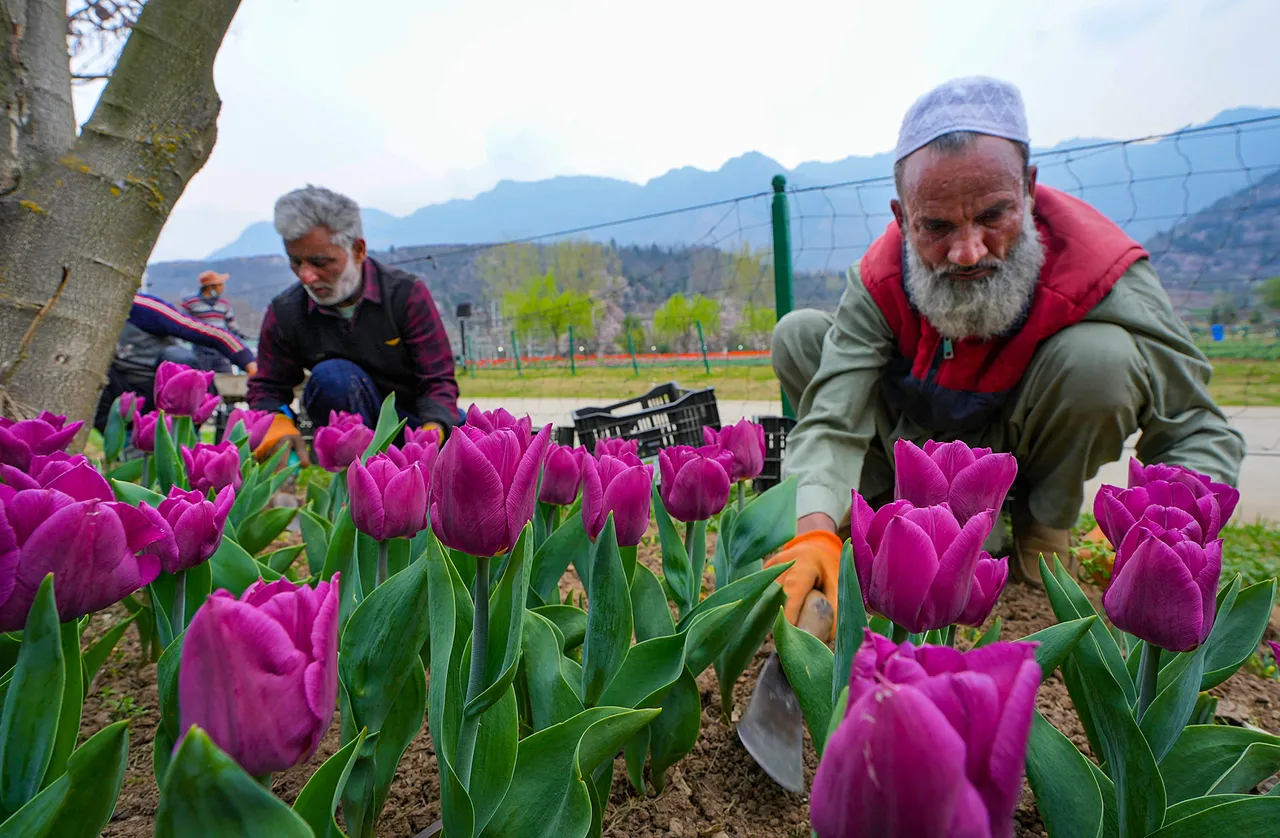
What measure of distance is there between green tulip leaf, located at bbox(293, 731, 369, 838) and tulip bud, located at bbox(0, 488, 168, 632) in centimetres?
27

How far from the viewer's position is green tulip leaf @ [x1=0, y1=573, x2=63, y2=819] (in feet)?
1.92

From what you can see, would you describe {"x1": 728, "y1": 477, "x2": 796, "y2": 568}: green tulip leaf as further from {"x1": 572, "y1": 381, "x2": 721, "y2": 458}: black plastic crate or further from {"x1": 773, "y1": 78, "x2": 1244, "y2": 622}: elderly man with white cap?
{"x1": 572, "y1": 381, "x2": 721, "y2": 458}: black plastic crate

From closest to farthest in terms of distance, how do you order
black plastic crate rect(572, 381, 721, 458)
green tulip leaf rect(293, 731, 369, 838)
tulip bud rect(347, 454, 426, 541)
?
1. green tulip leaf rect(293, 731, 369, 838)
2. tulip bud rect(347, 454, 426, 541)
3. black plastic crate rect(572, 381, 721, 458)

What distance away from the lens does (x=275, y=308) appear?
115 inches

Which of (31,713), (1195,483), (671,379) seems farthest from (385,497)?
(671,379)

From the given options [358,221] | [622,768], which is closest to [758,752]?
[622,768]

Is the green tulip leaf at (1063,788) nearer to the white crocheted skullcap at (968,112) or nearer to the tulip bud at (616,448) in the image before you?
the tulip bud at (616,448)

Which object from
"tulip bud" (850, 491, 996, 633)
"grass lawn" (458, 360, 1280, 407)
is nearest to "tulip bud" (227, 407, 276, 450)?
"tulip bud" (850, 491, 996, 633)

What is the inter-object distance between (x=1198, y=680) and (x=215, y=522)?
3.33 feet

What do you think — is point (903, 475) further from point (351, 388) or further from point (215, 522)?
point (351, 388)

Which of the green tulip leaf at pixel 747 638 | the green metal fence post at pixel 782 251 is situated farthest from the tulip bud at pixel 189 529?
the green metal fence post at pixel 782 251

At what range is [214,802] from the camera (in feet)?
1.31

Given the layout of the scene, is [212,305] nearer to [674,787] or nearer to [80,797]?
[674,787]

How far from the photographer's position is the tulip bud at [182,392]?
5.94ft
